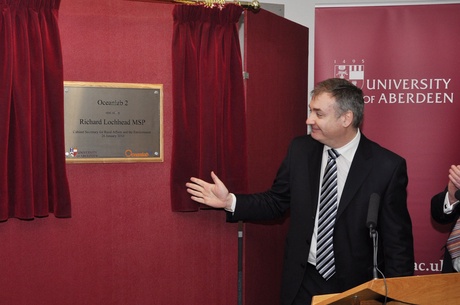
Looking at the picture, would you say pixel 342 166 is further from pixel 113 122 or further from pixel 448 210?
pixel 113 122

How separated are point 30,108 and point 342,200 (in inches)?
60.3

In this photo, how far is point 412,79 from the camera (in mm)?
3512

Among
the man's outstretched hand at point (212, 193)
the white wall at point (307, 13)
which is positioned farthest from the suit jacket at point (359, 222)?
the white wall at point (307, 13)

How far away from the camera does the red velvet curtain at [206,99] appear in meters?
2.75

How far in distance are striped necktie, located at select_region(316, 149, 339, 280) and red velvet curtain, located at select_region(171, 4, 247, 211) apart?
540 millimetres

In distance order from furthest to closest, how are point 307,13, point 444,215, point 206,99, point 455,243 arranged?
point 307,13, point 206,99, point 444,215, point 455,243

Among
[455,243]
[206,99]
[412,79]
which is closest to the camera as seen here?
[455,243]

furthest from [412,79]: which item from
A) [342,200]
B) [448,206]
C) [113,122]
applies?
[113,122]

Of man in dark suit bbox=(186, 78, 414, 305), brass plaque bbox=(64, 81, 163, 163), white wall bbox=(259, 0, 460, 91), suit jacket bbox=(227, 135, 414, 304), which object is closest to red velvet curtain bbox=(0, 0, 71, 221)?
brass plaque bbox=(64, 81, 163, 163)

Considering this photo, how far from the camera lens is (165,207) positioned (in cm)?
284

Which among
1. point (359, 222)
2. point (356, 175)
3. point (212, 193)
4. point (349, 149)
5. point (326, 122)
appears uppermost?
point (326, 122)

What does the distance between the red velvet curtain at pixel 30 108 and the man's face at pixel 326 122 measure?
4.03 feet

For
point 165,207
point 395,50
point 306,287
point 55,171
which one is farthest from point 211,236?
point 395,50

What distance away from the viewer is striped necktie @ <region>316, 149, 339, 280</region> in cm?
248
